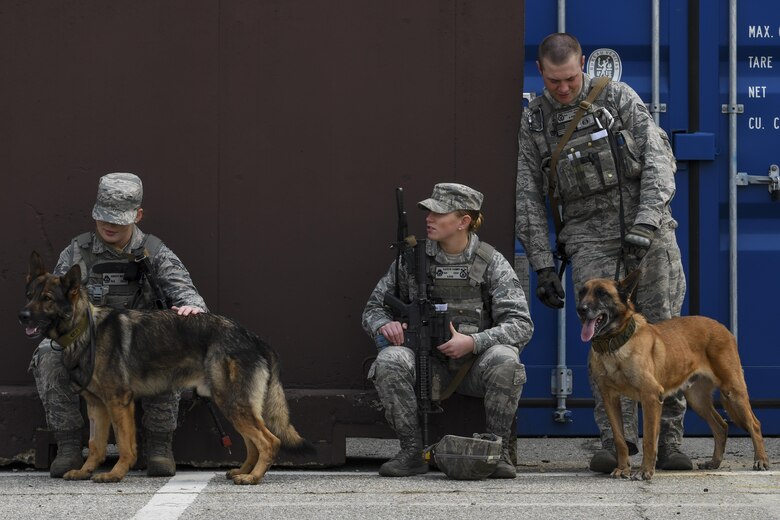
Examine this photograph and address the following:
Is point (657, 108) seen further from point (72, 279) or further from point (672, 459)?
point (72, 279)

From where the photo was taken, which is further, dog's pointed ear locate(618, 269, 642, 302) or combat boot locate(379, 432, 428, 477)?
combat boot locate(379, 432, 428, 477)

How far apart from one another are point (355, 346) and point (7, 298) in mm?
1718

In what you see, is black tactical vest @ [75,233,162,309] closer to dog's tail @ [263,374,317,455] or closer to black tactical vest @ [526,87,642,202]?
dog's tail @ [263,374,317,455]

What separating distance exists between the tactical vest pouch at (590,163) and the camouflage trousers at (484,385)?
869 millimetres

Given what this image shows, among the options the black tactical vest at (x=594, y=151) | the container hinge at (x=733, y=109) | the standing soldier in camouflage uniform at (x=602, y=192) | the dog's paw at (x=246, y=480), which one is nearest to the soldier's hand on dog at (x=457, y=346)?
the standing soldier in camouflage uniform at (x=602, y=192)

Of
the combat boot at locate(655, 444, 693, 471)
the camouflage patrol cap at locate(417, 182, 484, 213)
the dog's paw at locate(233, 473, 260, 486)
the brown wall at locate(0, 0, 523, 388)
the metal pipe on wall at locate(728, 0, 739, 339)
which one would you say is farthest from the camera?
the metal pipe on wall at locate(728, 0, 739, 339)

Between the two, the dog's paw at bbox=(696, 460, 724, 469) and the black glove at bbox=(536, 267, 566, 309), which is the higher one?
the black glove at bbox=(536, 267, 566, 309)

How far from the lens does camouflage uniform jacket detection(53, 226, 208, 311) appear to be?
21.7 feet

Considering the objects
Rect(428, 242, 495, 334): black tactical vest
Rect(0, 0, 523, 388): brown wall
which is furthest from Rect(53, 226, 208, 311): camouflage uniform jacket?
Rect(428, 242, 495, 334): black tactical vest

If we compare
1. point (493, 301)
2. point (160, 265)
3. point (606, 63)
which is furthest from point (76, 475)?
point (606, 63)

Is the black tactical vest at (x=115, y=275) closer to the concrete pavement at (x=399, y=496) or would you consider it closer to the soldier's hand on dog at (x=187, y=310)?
the soldier's hand on dog at (x=187, y=310)

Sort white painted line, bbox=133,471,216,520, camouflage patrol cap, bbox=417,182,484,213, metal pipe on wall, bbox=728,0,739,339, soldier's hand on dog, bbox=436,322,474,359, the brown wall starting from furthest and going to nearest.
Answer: metal pipe on wall, bbox=728,0,739,339 → the brown wall → camouflage patrol cap, bbox=417,182,484,213 → soldier's hand on dog, bbox=436,322,474,359 → white painted line, bbox=133,471,216,520

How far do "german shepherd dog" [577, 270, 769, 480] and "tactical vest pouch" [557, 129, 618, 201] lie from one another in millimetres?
577

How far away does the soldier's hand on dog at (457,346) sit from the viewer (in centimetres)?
640
